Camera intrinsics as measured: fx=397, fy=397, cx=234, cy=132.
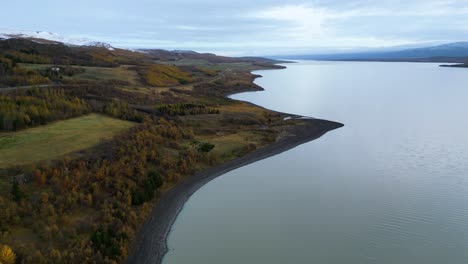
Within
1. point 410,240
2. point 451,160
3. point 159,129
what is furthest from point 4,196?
point 451,160

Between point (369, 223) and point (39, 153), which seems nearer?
point (369, 223)

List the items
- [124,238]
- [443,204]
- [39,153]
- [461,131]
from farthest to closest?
[461,131]
[39,153]
[443,204]
[124,238]

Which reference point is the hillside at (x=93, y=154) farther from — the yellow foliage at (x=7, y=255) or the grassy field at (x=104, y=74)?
the grassy field at (x=104, y=74)

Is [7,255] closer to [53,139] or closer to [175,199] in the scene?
[175,199]

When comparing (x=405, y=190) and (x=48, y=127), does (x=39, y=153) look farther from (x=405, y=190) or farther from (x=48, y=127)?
(x=405, y=190)

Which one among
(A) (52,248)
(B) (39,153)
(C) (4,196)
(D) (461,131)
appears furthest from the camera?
(D) (461,131)

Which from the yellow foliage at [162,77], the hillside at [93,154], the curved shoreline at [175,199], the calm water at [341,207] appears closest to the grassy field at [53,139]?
the hillside at [93,154]
